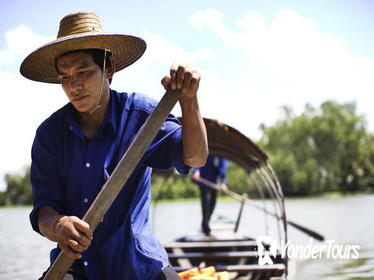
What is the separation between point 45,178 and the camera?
1795mm

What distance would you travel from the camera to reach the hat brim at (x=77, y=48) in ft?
5.82

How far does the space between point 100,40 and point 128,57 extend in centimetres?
27

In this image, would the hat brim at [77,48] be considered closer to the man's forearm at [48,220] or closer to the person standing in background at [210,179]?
the man's forearm at [48,220]

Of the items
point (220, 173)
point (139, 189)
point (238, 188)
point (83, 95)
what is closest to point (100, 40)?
point (83, 95)

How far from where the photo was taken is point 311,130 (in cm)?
4884

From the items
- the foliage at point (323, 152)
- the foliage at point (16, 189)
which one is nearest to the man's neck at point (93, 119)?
the foliage at point (323, 152)

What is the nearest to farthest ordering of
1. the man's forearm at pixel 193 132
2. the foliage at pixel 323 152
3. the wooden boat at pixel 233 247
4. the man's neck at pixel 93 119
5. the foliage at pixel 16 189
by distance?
the man's forearm at pixel 193 132 < the man's neck at pixel 93 119 < the wooden boat at pixel 233 247 < the foliage at pixel 323 152 < the foliage at pixel 16 189

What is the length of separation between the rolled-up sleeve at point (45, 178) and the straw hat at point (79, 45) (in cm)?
34

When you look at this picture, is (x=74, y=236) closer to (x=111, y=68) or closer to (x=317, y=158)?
(x=111, y=68)

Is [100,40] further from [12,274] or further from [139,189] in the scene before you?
[12,274]

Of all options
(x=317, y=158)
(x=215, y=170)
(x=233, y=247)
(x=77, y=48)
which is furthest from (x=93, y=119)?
(x=317, y=158)

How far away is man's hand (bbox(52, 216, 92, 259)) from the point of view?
4.81ft

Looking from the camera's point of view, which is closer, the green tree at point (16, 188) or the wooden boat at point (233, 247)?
the wooden boat at point (233, 247)

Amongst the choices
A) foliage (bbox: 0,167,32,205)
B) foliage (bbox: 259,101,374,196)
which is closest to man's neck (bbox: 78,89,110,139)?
foliage (bbox: 259,101,374,196)
